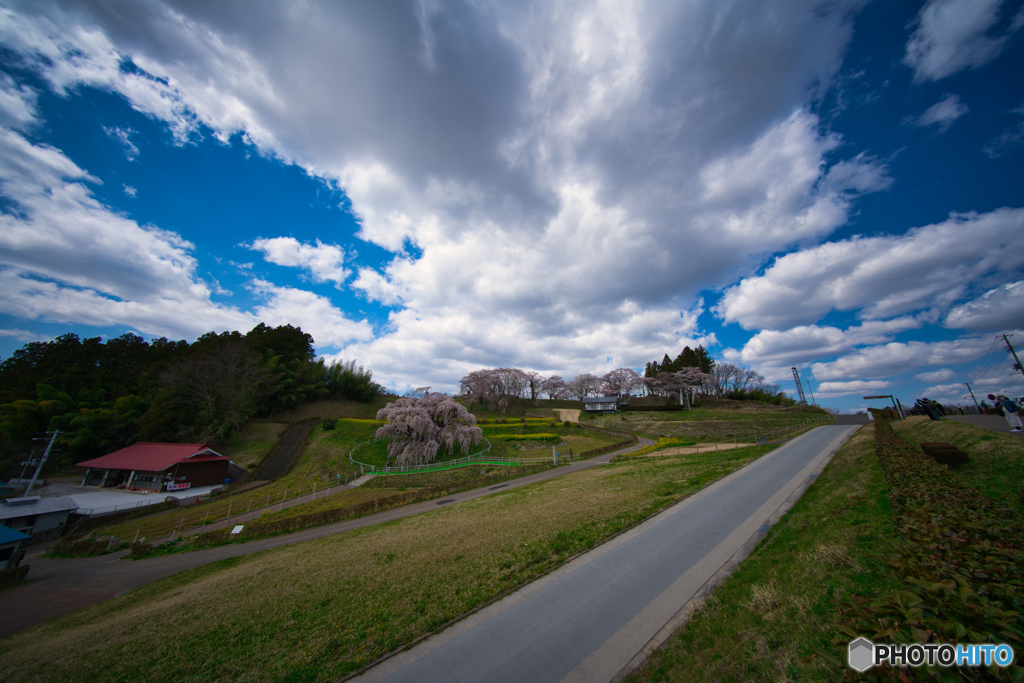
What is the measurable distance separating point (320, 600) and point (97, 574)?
16091mm

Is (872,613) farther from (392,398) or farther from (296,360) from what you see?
(392,398)

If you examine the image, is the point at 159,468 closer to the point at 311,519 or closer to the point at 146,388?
the point at 311,519

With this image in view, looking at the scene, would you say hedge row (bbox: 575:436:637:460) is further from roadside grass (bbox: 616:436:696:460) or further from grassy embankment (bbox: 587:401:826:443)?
grassy embankment (bbox: 587:401:826:443)

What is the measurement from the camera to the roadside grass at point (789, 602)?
478 cm

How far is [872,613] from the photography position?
12.2ft

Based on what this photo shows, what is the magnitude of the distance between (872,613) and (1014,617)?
1.13 m

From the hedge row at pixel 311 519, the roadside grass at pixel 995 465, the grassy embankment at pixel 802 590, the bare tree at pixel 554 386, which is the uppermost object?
the bare tree at pixel 554 386

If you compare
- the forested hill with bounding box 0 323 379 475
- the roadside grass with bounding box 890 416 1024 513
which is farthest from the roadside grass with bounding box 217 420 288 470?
the roadside grass with bounding box 890 416 1024 513

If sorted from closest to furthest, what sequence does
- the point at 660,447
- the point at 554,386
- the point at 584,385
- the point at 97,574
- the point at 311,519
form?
1. the point at 97,574
2. the point at 311,519
3. the point at 660,447
4. the point at 554,386
5. the point at 584,385

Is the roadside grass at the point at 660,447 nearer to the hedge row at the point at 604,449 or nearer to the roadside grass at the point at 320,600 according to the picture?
the hedge row at the point at 604,449

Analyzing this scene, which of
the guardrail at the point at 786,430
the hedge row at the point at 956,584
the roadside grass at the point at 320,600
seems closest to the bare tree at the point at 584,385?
the guardrail at the point at 786,430

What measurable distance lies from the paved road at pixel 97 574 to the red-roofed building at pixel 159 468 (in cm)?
962

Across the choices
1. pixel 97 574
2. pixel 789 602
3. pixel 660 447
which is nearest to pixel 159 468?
pixel 97 574

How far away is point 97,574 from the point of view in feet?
50.5
